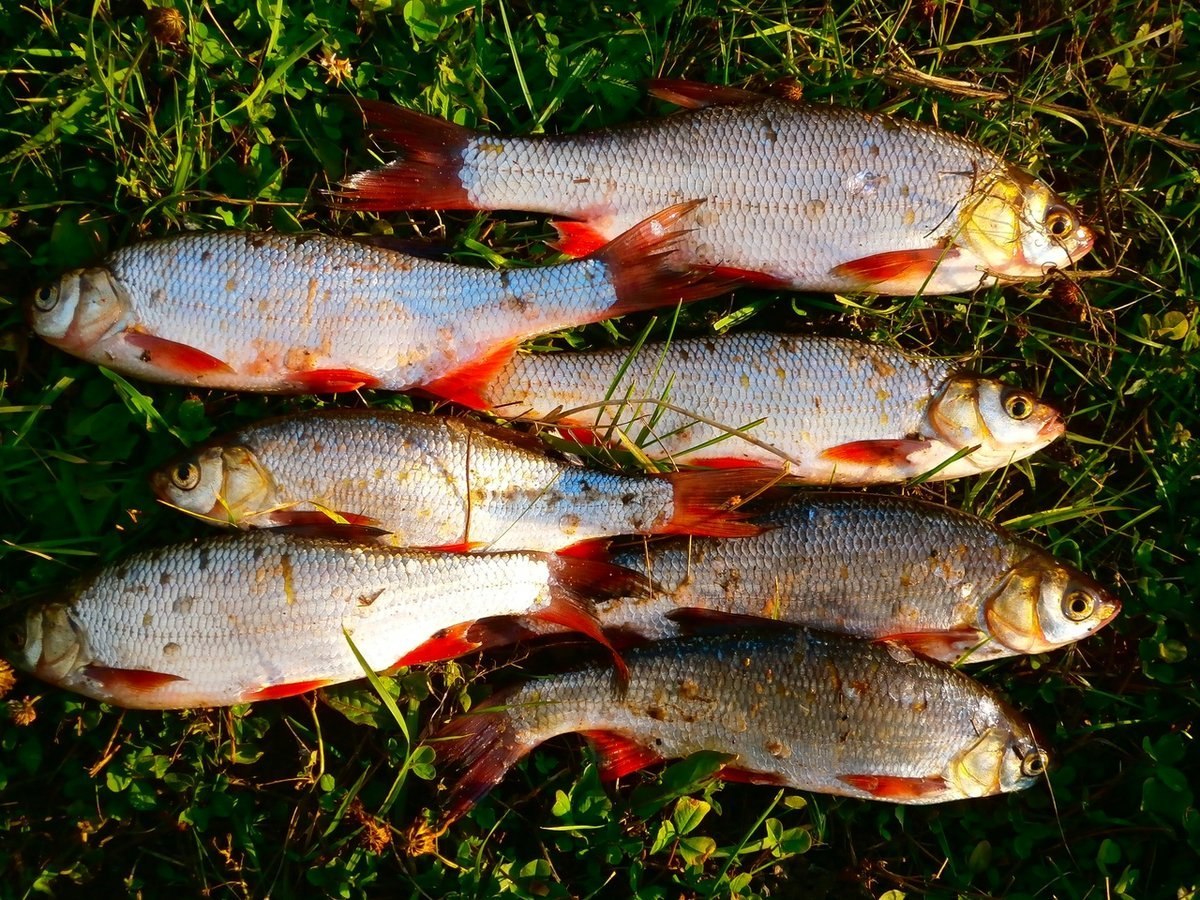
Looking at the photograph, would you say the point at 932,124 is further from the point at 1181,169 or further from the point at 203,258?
the point at 203,258

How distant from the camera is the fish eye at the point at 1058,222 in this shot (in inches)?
132

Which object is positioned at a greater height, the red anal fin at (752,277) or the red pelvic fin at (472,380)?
the red anal fin at (752,277)

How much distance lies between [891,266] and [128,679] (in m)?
2.90

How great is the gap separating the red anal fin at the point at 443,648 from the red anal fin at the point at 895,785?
132 centimetres

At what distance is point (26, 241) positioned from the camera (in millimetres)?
3287

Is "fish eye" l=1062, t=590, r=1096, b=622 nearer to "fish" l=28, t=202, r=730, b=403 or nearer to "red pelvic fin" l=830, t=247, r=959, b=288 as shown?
"red pelvic fin" l=830, t=247, r=959, b=288

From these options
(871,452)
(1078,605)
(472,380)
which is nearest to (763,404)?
(871,452)

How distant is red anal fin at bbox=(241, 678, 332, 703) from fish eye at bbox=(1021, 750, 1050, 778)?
2355mm

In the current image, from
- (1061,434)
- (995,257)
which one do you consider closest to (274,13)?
(995,257)

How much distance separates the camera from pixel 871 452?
3.16 metres

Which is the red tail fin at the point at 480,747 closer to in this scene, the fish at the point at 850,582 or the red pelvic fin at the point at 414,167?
the fish at the point at 850,582

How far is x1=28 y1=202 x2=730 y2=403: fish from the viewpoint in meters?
2.98

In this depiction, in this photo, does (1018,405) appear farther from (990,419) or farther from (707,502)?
(707,502)

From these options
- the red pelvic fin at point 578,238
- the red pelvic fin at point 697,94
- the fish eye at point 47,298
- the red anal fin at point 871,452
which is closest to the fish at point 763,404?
the red anal fin at point 871,452
